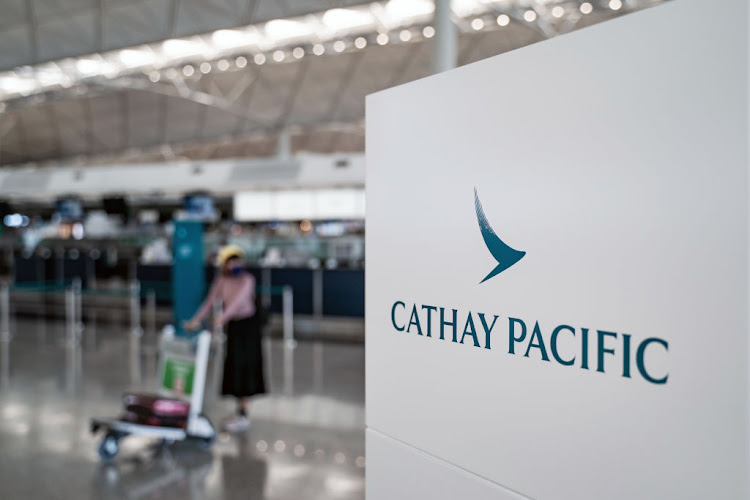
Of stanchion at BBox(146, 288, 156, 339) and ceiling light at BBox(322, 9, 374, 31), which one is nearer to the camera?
stanchion at BBox(146, 288, 156, 339)

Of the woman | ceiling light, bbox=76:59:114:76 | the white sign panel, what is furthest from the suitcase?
ceiling light, bbox=76:59:114:76

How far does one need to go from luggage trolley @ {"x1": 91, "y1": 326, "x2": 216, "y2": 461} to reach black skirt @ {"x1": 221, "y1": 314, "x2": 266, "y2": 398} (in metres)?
0.52

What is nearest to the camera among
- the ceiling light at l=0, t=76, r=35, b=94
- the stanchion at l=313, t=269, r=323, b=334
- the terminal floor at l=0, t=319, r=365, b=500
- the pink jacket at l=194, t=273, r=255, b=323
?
the terminal floor at l=0, t=319, r=365, b=500

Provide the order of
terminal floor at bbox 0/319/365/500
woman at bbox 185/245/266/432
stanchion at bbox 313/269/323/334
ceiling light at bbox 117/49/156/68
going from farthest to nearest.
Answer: ceiling light at bbox 117/49/156/68 < stanchion at bbox 313/269/323/334 < woman at bbox 185/245/266/432 < terminal floor at bbox 0/319/365/500

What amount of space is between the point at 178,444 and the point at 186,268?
6170mm

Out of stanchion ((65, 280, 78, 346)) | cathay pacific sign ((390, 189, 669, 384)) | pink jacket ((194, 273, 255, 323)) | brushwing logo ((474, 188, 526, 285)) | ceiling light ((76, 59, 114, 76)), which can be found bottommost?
stanchion ((65, 280, 78, 346))

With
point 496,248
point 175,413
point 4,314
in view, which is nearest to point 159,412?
point 175,413

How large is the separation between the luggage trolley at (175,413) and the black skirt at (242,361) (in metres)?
0.52

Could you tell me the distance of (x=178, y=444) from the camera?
237 inches

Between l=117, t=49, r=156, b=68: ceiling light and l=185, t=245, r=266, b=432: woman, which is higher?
l=117, t=49, r=156, b=68: ceiling light

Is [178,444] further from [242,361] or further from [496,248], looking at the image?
[496,248]

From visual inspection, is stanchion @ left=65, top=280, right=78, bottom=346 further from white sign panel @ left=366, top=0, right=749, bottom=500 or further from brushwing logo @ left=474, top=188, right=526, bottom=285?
brushwing logo @ left=474, top=188, right=526, bottom=285

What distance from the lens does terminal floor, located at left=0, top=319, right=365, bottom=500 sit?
4913mm

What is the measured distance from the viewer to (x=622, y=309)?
68.7 inches
